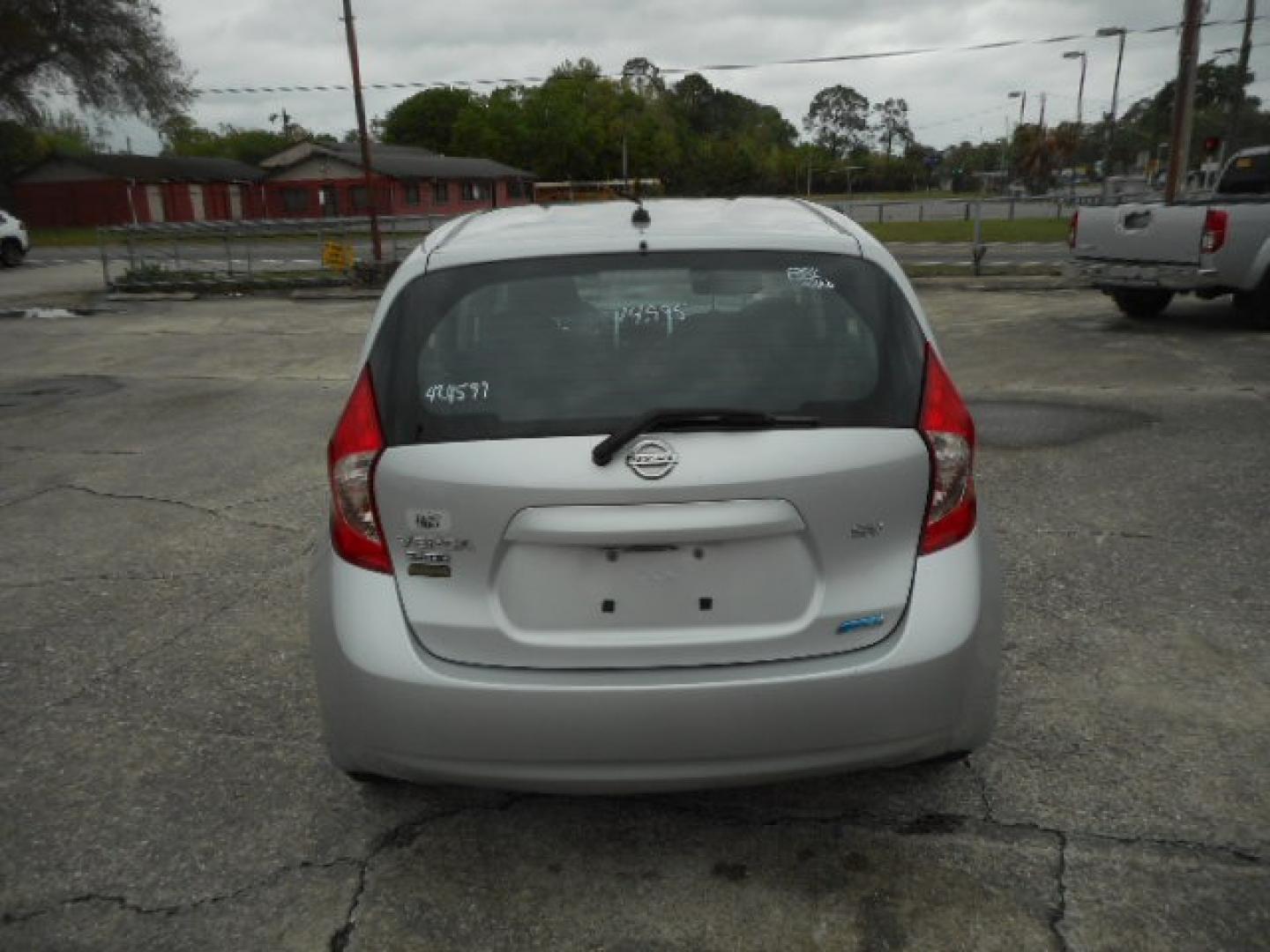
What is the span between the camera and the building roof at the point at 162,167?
205 ft

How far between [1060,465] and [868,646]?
464cm

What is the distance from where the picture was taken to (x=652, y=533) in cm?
235

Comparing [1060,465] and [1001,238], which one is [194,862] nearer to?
[1060,465]

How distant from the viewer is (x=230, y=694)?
3824 mm

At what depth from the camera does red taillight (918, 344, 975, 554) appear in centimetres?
252

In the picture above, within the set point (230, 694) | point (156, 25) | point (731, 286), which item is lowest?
point (230, 694)

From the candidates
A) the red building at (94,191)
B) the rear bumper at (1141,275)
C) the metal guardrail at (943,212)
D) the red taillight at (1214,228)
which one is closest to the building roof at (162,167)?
the red building at (94,191)

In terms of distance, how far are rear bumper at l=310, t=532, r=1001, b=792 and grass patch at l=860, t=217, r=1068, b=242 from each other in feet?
81.0

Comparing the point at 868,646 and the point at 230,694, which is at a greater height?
the point at 868,646

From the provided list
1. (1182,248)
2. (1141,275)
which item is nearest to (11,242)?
(1141,275)

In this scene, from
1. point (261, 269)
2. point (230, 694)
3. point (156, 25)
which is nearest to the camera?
point (230, 694)

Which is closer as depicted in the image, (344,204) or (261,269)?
(261,269)

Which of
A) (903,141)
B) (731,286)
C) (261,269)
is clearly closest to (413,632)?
(731,286)

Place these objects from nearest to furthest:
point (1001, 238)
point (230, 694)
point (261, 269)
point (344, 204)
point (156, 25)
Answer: point (230, 694), point (261, 269), point (1001, 238), point (156, 25), point (344, 204)
